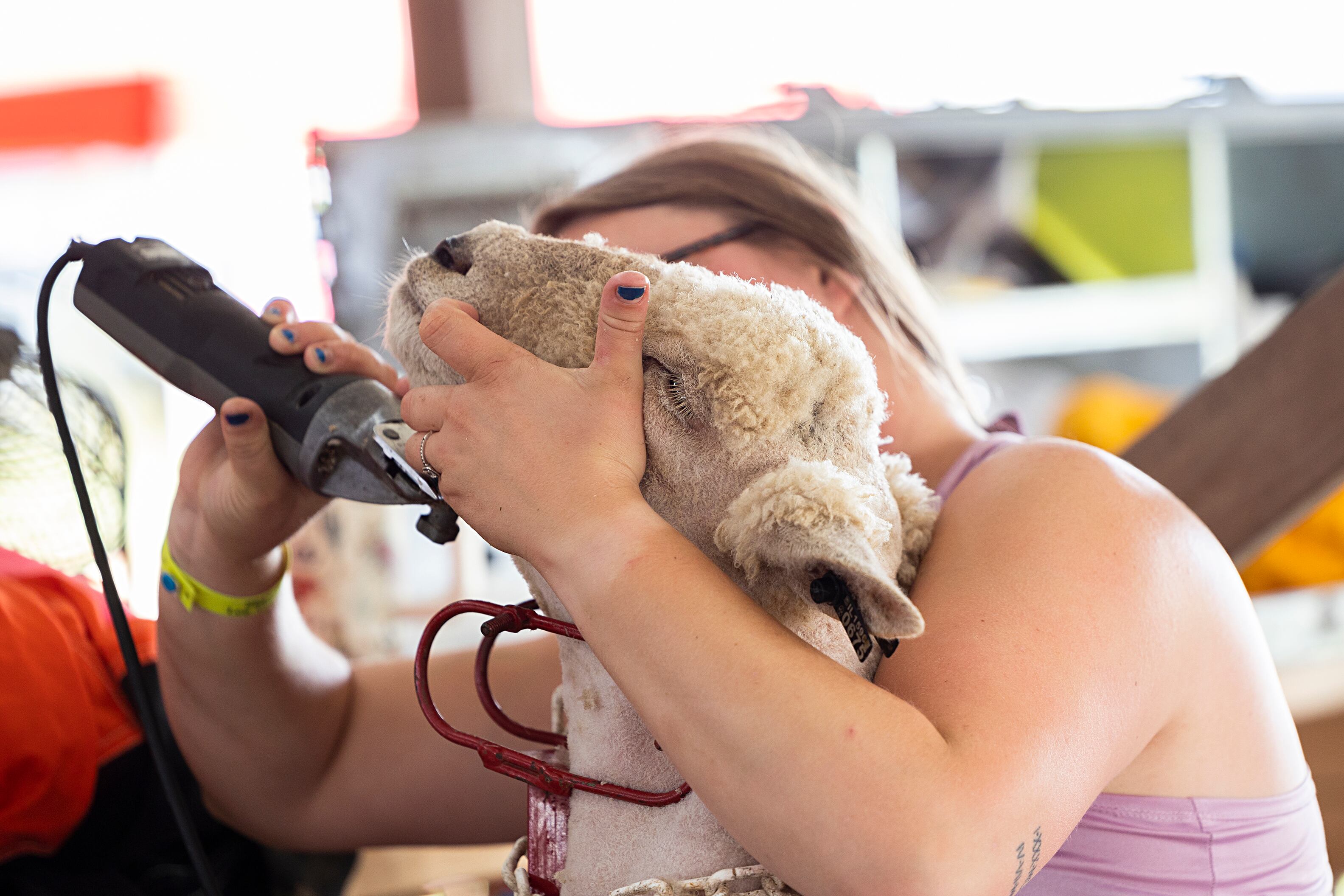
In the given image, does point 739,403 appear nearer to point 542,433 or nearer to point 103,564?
point 542,433

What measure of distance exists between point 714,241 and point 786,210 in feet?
0.29

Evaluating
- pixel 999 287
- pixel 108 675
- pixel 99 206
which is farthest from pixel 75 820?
pixel 999 287

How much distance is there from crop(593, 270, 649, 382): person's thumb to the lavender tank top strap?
35cm

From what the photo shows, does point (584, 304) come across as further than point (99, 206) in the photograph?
No

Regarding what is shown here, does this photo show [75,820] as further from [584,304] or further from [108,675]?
[584,304]

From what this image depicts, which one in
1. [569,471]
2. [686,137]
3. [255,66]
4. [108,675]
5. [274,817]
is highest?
[255,66]

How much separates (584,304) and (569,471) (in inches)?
4.3

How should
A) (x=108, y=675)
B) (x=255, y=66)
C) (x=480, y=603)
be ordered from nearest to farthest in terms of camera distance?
(x=480, y=603) → (x=108, y=675) → (x=255, y=66)

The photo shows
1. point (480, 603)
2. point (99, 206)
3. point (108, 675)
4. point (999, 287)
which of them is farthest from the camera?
point (999, 287)

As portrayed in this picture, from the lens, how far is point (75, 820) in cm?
100

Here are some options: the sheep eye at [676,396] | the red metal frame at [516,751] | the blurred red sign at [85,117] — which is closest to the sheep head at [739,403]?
the sheep eye at [676,396]

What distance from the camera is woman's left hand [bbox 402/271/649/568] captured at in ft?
1.77

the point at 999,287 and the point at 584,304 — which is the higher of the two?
the point at 584,304

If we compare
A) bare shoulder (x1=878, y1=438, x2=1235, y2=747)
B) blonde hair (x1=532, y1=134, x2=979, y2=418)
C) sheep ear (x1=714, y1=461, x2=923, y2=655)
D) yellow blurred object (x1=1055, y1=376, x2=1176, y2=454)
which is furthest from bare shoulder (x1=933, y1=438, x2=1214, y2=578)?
yellow blurred object (x1=1055, y1=376, x2=1176, y2=454)
